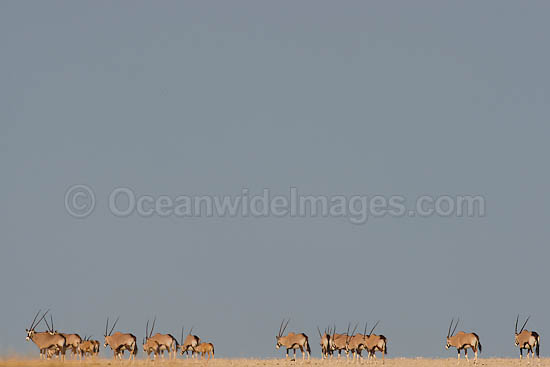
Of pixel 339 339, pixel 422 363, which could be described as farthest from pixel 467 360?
pixel 339 339

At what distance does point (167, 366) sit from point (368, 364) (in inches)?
401

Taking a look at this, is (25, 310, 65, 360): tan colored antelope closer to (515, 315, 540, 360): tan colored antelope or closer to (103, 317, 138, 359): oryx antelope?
(103, 317, 138, 359): oryx antelope

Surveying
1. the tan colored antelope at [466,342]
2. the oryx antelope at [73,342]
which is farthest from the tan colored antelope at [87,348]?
the tan colored antelope at [466,342]

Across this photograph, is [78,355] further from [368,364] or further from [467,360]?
[467,360]

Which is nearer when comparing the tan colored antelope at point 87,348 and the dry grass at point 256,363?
the dry grass at point 256,363

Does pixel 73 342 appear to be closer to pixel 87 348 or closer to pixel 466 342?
pixel 87 348

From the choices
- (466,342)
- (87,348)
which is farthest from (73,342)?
(466,342)

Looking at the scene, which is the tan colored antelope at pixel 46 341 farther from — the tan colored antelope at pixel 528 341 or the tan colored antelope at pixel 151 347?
the tan colored antelope at pixel 528 341

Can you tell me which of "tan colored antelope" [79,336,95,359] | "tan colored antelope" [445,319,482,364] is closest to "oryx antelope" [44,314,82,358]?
"tan colored antelope" [79,336,95,359]

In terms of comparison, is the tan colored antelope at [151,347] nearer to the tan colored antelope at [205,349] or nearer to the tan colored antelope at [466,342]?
the tan colored antelope at [205,349]

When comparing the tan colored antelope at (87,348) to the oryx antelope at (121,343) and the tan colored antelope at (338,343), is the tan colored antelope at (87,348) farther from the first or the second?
the tan colored antelope at (338,343)

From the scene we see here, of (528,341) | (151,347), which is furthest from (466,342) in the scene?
(151,347)

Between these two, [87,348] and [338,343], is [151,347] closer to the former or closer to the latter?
[87,348]

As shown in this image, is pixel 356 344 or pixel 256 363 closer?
pixel 256 363
